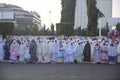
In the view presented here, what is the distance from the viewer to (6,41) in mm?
23641

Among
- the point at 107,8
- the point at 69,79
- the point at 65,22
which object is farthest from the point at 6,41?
the point at 107,8

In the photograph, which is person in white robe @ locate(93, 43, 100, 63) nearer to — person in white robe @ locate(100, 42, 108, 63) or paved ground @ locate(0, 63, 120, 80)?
person in white robe @ locate(100, 42, 108, 63)

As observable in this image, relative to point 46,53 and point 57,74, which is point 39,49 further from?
point 57,74

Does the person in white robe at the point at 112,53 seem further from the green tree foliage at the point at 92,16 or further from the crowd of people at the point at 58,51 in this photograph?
the green tree foliage at the point at 92,16

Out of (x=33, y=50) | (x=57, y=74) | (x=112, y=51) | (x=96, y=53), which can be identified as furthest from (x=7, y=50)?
(x=57, y=74)

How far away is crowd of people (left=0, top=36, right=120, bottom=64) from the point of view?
918 inches

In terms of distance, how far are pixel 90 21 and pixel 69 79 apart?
2412 cm

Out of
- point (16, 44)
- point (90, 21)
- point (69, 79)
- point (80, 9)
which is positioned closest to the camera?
point (69, 79)

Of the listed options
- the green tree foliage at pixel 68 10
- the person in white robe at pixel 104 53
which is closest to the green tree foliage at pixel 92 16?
the green tree foliage at pixel 68 10

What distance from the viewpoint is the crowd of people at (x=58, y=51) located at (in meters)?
23.3

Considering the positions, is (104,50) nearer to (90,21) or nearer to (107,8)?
(90,21)

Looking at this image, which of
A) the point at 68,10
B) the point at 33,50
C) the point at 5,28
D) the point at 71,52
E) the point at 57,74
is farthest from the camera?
the point at 68,10

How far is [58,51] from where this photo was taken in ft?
77.2

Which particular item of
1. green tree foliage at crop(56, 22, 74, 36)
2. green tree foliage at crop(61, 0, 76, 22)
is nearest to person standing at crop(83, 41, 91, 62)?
green tree foliage at crop(56, 22, 74, 36)
